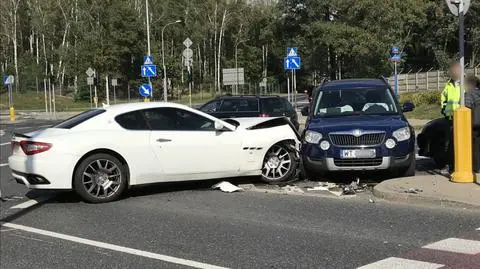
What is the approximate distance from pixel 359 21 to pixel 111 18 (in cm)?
3498

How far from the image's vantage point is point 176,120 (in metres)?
9.45

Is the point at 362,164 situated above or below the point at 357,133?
below

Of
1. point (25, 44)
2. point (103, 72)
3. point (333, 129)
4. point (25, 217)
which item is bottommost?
point (25, 217)

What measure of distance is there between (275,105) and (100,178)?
32.1ft

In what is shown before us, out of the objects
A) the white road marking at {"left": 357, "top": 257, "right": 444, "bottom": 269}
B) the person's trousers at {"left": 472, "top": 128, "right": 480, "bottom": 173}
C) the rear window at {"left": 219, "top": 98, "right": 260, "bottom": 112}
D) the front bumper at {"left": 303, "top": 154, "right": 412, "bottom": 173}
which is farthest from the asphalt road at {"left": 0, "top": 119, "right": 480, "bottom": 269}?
the rear window at {"left": 219, "top": 98, "right": 260, "bottom": 112}

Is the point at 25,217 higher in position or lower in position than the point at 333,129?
lower

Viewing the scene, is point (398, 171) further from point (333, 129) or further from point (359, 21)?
point (359, 21)

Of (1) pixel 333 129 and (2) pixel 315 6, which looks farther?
(2) pixel 315 6

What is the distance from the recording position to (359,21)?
4906 centimetres

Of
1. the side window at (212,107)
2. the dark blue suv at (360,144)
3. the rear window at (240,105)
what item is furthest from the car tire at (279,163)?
the side window at (212,107)

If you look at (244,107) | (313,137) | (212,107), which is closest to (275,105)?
(244,107)

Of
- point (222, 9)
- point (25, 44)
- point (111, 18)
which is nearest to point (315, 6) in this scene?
point (222, 9)

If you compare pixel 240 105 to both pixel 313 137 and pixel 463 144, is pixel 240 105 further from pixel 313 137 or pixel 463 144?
pixel 463 144

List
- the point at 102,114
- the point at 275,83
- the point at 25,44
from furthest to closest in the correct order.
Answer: the point at 275,83, the point at 25,44, the point at 102,114
